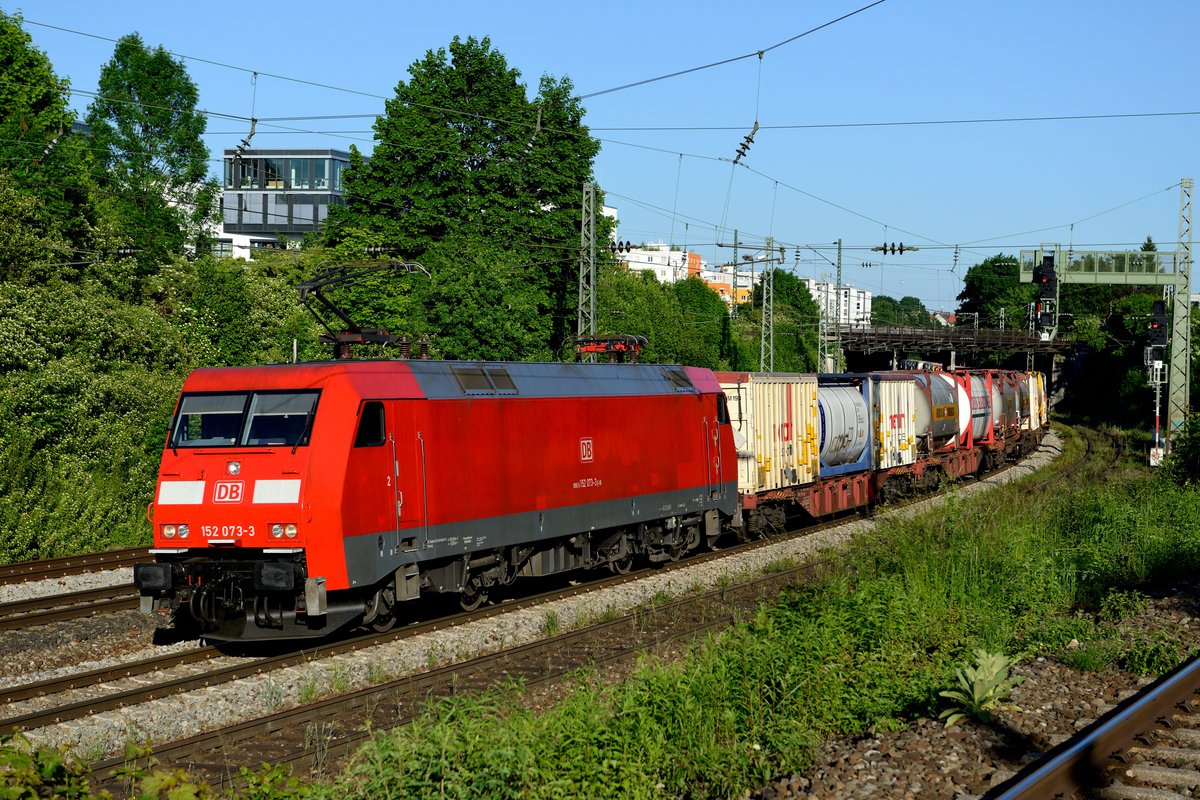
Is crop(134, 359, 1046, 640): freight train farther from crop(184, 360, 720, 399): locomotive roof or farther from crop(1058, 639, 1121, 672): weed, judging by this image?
crop(1058, 639, 1121, 672): weed

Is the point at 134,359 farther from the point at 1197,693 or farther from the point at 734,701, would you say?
the point at 1197,693

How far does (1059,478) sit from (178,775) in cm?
3468

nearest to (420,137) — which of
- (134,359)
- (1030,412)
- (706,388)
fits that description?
(134,359)

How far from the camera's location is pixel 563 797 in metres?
7.57

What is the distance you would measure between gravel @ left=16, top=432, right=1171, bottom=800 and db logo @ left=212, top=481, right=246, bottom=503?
6.85 ft

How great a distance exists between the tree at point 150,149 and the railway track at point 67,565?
3144cm

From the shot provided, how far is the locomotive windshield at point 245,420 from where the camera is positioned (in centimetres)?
1345

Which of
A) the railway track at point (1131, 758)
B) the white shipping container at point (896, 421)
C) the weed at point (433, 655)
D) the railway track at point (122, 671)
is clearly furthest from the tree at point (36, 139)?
the railway track at point (1131, 758)

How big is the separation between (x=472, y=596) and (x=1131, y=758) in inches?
400

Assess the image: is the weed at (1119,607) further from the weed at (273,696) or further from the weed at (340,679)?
the weed at (273,696)

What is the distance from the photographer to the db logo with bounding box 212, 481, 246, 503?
1334cm

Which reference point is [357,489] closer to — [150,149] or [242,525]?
[242,525]

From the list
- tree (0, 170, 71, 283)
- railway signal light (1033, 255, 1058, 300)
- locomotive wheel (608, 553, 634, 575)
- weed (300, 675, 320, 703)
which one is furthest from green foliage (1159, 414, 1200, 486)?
tree (0, 170, 71, 283)

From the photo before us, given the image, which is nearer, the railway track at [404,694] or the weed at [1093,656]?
the railway track at [404,694]
